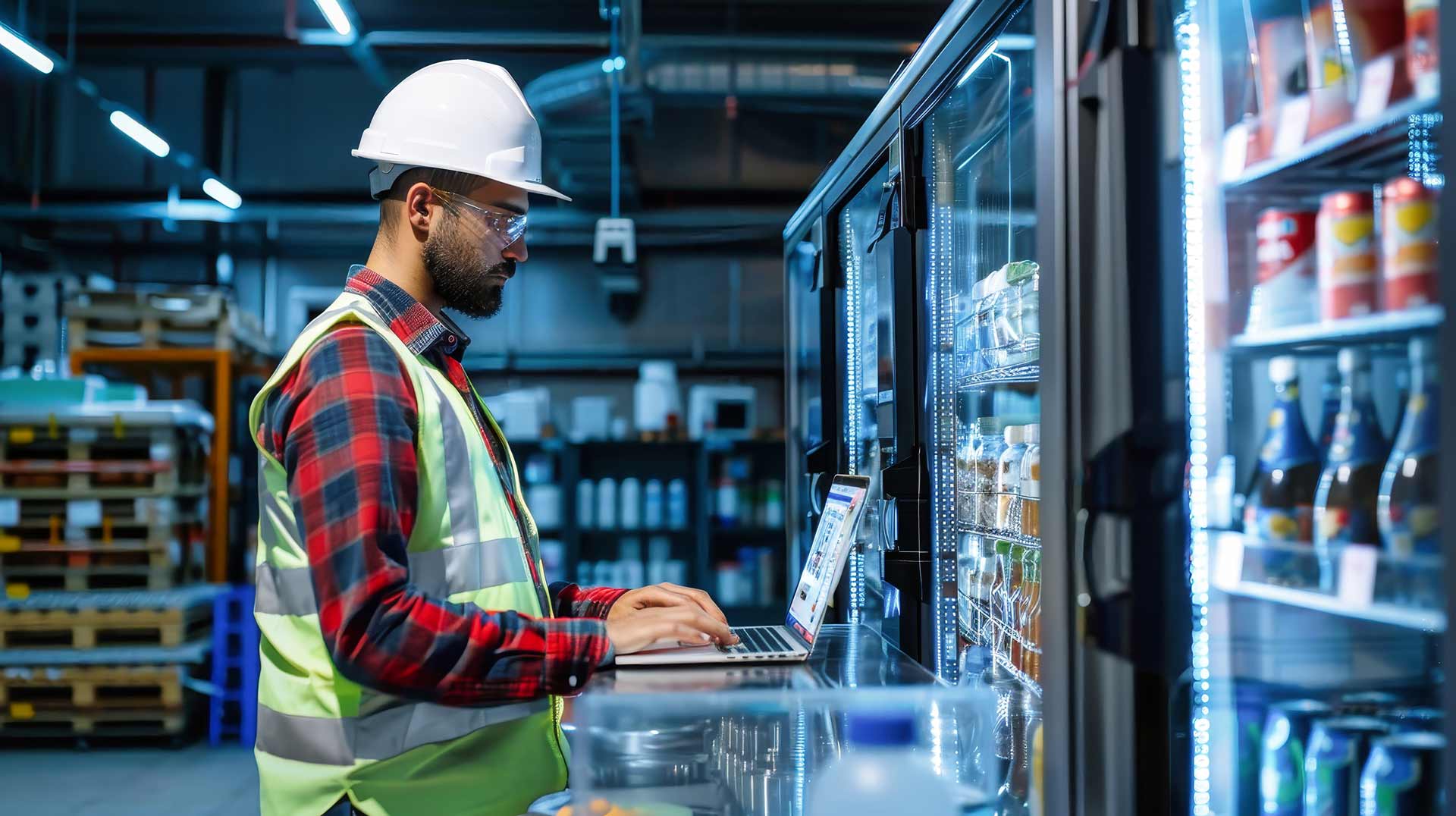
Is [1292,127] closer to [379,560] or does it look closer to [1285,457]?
[1285,457]

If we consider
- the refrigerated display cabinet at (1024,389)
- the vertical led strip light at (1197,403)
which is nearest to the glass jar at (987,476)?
the refrigerated display cabinet at (1024,389)

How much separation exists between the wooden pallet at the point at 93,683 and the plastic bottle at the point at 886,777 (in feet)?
18.0

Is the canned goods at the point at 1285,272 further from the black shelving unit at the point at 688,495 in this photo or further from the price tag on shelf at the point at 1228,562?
the black shelving unit at the point at 688,495

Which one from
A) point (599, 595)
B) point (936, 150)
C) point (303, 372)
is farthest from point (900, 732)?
point (936, 150)

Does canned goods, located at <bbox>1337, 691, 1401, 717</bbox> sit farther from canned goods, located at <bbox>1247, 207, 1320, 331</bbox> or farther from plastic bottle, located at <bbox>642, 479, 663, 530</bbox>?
plastic bottle, located at <bbox>642, 479, 663, 530</bbox>

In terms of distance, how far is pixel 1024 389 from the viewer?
2.23 metres

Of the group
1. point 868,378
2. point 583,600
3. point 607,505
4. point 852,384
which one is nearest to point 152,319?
point 607,505

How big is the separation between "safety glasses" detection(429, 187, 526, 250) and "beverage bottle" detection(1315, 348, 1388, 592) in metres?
1.17

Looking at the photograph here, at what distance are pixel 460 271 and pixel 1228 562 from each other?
114cm

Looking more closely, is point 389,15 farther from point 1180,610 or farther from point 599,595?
point 1180,610

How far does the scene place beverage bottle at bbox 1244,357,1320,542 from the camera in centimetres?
151

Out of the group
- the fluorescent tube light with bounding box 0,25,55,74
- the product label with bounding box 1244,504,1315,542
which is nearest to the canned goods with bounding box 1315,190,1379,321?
the product label with bounding box 1244,504,1315,542

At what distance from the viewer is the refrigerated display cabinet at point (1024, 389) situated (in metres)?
1.33

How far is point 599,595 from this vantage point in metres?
1.89
